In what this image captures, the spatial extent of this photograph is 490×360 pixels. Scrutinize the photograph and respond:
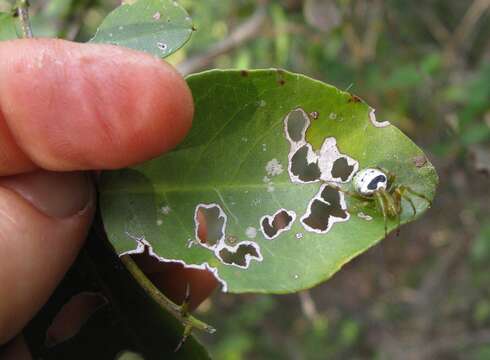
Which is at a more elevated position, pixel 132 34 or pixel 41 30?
pixel 132 34

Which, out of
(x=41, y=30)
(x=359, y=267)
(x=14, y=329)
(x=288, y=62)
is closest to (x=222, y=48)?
(x=41, y=30)

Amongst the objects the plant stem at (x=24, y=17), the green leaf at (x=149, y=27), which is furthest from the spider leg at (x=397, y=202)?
the plant stem at (x=24, y=17)

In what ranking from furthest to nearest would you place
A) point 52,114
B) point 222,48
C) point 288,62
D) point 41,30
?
point 288,62 → point 222,48 → point 41,30 → point 52,114

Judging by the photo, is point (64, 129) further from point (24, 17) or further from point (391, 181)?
point (391, 181)

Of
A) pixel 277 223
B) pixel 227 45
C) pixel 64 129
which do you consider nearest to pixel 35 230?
pixel 64 129

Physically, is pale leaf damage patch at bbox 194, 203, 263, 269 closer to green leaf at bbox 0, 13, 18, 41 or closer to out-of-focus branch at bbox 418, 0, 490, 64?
green leaf at bbox 0, 13, 18, 41

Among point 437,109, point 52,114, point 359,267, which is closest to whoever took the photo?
point 52,114

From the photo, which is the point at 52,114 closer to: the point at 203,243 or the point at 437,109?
the point at 203,243
